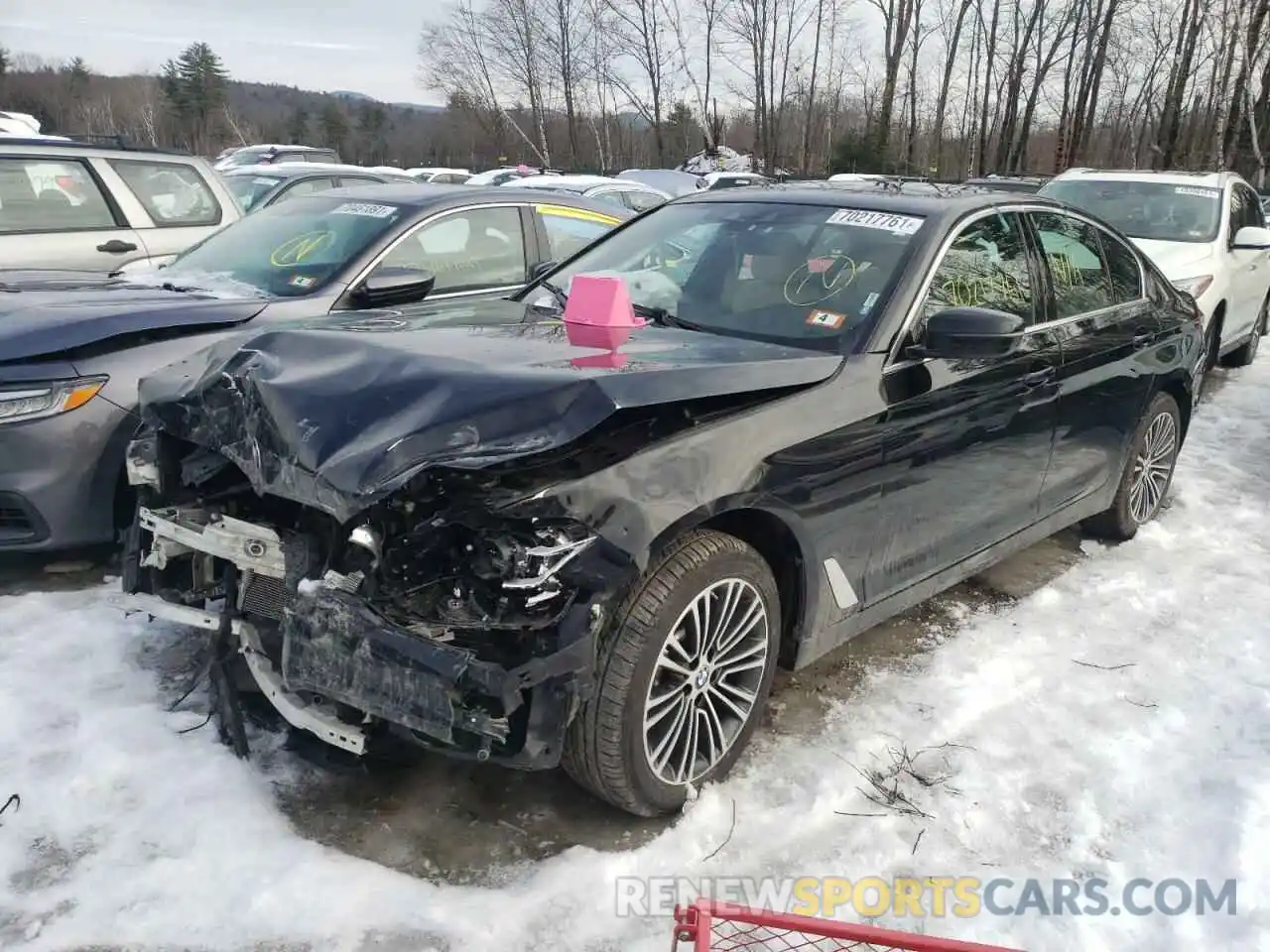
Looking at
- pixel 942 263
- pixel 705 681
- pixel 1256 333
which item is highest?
pixel 942 263

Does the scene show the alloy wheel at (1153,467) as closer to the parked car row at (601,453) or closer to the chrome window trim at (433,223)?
the parked car row at (601,453)

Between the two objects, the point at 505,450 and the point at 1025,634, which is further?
the point at 1025,634

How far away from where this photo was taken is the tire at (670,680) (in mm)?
2357

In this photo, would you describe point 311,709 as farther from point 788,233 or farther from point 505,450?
point 788,233

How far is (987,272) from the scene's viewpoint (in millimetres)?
3537

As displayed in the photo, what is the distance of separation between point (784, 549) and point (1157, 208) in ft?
23.1

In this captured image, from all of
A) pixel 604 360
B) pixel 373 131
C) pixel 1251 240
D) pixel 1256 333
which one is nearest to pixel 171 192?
pixel 604 360

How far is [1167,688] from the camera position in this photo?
11.3ft

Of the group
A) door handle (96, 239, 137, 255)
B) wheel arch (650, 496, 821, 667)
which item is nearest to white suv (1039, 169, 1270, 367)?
wheel arch (650, 496, 821, 667)

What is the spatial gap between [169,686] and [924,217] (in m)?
3.08

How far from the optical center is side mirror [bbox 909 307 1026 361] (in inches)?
117

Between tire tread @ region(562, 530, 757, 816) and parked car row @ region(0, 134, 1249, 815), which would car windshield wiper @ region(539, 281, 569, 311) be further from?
tire tread @ region(562, 530, 757, 816)

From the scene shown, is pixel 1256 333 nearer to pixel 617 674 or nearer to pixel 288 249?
pixel 288 249

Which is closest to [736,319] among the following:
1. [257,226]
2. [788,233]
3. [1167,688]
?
[788,233]
